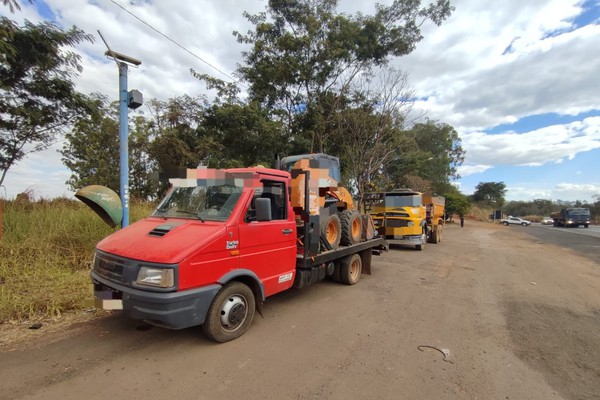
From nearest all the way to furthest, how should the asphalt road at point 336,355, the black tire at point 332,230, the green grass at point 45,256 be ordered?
1. the asphalt road at point 336,355
2. the green grass at point 45,256
3. the black tire at point 332,230

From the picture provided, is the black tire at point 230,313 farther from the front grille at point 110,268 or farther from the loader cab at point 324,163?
the loader cab at point 324,163

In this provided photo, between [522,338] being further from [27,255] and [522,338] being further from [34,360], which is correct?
[27,255]

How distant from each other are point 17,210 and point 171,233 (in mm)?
6443

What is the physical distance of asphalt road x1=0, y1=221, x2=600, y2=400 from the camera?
10.2 ft

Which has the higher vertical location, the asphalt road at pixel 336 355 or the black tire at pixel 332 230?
the black tire at pixel 332 230

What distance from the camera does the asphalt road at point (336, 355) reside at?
3094mm

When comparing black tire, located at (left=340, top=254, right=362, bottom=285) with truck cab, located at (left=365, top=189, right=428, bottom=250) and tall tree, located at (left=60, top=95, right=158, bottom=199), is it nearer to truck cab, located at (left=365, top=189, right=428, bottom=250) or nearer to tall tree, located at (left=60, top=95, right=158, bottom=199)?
truck cab, located at (left=365, top=189, right=428, bottom=250)

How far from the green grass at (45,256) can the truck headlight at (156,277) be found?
1.35 meters

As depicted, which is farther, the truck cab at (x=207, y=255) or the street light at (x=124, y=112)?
the street light at (x=124, y=112)

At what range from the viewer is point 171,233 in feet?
12.6

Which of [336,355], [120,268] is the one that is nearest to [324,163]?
[336,355]

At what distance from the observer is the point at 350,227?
6.93 m

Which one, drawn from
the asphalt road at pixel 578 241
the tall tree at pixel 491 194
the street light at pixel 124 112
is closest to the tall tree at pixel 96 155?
the street light at pixel 124 112

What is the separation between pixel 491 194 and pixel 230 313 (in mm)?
75760
